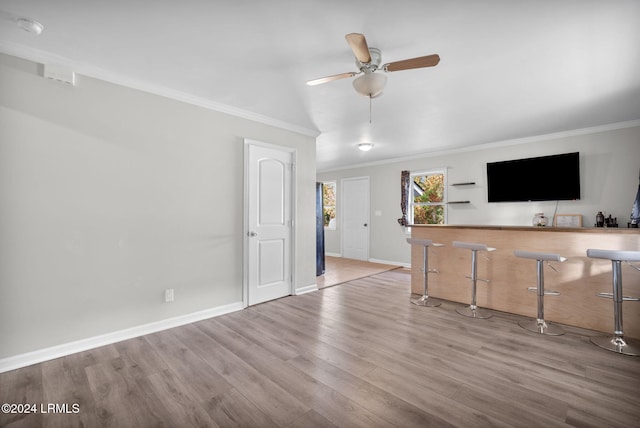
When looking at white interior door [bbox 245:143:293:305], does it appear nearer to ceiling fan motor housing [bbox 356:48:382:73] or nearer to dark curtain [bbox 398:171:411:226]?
ceiling fan motor housing [bbox 356:48:382:73]

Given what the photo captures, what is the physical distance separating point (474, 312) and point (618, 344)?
1210 mm

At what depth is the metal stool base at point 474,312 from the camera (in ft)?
11.2

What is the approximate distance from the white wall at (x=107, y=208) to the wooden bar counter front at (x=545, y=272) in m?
2.88

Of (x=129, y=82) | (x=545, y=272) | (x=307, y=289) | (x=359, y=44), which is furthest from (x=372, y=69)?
(x=307, y=289)

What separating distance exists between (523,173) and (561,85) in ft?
7.55

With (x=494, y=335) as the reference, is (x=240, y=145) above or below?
above

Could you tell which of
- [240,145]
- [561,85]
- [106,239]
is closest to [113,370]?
[106,239]

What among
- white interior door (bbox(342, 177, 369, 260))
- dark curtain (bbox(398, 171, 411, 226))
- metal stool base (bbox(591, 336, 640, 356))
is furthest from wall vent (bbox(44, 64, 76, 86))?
white interior door (bbox(342, 177, 369, 260))

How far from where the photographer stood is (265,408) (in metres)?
1.81

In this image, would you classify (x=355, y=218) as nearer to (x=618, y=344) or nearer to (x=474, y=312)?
(x=474, y=312)

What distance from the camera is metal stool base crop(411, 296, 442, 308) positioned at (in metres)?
3.86

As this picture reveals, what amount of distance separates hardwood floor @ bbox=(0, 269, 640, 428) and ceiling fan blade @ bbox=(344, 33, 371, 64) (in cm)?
234

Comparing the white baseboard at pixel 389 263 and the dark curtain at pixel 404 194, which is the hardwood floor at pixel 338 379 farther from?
the dark curtain at pixel 404 194

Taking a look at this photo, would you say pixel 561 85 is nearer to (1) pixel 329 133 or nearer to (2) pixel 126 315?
(1) pixel 329 133
